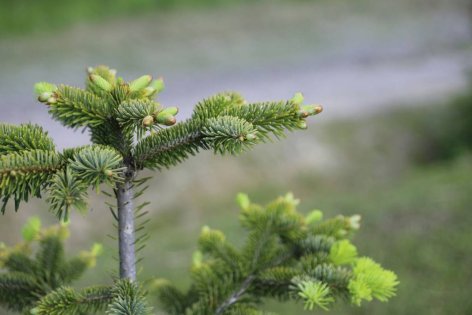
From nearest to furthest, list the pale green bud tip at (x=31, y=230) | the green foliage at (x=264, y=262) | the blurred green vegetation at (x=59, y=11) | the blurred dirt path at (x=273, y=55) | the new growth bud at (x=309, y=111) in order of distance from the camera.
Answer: the new growth bud at (x=309, y=111)
the green foliage at (x=264, y=262)
the pale green bud tip at (x=31, y=230)
the blurred dirt path at (x=273, y=55)
the blurred green vegetation at (x=59, y=11)

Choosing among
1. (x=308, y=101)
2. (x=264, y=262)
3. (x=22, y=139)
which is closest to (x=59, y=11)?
(x=308, y=101)

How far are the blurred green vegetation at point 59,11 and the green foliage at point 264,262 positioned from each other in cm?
1186

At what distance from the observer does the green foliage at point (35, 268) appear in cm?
186

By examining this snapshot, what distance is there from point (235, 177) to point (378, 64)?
220 inches

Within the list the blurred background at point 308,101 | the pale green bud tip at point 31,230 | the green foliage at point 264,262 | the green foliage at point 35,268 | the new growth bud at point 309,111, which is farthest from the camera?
the blurred background at point 308,101

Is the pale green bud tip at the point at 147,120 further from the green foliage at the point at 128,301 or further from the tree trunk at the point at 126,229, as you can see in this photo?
the green foliage at the point at 128,301

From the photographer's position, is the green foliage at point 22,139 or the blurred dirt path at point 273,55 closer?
the green foliage at point 22,139

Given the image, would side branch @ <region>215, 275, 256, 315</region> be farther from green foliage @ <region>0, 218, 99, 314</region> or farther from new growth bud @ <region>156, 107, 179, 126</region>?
new growth bud @ <region>156, 107, 179, 126</region>

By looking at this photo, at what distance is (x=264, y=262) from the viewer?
1893 millimetres

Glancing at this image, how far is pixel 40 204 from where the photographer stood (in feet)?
25.5

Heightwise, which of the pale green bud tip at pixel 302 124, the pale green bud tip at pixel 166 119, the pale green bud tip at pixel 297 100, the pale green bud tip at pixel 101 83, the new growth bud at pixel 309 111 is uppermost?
the pale green bud tip at pixel 297 100

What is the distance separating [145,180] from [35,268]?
673mm

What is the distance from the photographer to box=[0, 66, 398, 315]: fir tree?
132 centimetres

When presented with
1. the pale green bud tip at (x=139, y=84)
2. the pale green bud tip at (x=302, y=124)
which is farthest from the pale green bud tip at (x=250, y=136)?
the pale green bud tip at (x=139, y=84)
